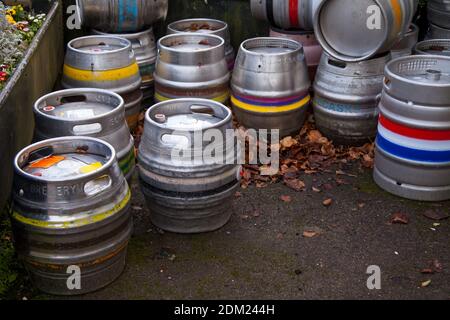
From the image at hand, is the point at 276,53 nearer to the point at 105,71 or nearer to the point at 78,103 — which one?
the point at 105,71

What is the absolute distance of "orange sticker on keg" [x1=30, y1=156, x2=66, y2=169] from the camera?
406cm

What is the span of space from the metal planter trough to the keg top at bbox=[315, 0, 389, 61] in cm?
247

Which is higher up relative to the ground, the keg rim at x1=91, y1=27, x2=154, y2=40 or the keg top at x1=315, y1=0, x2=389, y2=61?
the keg top at x1=315, y1=0, x2=389, y2=61

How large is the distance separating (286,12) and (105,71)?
1.94 metres

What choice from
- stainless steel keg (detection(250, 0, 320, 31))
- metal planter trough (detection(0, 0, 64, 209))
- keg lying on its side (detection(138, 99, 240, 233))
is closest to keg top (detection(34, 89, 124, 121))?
metal planter trough (detection(0, 0, 64, 209))

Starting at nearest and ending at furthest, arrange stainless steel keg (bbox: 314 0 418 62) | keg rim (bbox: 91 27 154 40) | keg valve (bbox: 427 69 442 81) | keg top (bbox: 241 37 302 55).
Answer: keg valve (bbox: 427 69 442 81) → stainless steel keg (bbox: 314 0 418 62) → keg top (bbox: 241 37 302 55) → keg rim (bbox: 91 27 154 40)

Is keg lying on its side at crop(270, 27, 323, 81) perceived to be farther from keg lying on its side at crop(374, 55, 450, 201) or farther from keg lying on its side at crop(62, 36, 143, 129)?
keg lying on its side at crop(62, 36, 143, 129)

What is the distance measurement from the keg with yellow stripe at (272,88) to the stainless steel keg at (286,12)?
0.34 metres

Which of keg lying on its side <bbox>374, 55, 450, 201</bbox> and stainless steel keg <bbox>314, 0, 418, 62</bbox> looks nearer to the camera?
keg lying on its side <bbox>374, 55, 450, 201</bbox>

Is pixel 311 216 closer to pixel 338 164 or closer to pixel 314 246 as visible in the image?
pixel 314 246

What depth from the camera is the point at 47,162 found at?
4121 millimetres

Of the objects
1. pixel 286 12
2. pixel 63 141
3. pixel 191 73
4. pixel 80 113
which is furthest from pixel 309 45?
pixel 63 141

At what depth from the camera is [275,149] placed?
234 inches

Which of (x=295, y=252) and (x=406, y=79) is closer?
(x=295, y=252)
